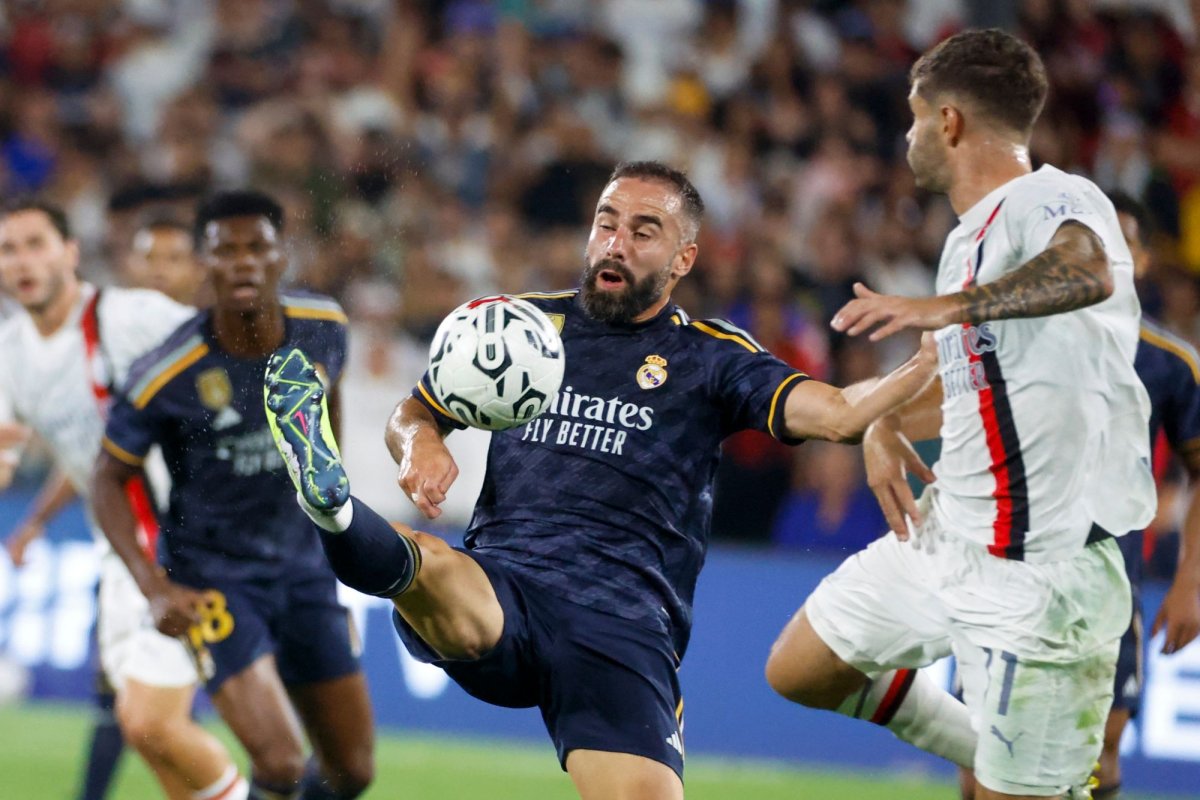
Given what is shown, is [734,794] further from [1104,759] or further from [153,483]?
[153,483]

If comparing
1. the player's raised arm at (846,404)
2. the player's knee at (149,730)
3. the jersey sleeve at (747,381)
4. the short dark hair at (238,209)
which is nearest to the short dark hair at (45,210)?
the short dark hair at (238,209)

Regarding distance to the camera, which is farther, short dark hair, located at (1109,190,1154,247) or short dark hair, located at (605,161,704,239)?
short dark hair, located at (1109,190,1154,247)

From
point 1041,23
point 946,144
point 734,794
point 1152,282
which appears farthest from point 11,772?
point 1041,23

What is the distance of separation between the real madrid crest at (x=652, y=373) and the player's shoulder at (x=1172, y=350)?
7.21 ft

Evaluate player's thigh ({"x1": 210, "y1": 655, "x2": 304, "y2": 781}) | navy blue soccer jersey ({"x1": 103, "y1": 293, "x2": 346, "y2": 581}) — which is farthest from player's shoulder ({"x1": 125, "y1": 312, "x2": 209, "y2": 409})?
player's thigh ({"x1": 210, "y1": 655, "x2": 304, "y2": 781})

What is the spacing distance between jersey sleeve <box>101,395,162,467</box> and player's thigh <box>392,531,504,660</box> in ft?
6.32

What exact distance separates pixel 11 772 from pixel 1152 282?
6.62 meters

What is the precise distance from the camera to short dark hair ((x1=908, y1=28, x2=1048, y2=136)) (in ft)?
16.1

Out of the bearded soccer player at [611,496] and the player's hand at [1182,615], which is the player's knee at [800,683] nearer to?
the bearded soccer player at [611,496]

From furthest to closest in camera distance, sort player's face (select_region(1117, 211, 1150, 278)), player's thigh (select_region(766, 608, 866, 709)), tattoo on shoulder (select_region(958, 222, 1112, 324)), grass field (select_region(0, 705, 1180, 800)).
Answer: grass field (select_region(0, 705, 1180, 800)) → player's face (select_region(1117, 211, 1150, 278)) → player's thigh (select_region(766, 608, 866, 709)) → tattoo on shoulder (select_region(958, 222, 1112, 324))

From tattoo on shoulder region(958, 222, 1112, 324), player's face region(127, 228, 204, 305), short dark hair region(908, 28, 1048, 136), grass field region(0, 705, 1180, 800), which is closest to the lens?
tattoo on shoulder region(958, 222, 1112, 324)

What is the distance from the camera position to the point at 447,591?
449 centimetres

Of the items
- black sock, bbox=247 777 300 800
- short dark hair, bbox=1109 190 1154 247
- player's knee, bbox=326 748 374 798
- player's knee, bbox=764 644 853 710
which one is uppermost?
short dark hair, bbox=1109 190 1154 247

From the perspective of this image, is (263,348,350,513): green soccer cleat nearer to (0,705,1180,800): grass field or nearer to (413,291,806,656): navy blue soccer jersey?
(413,291,806,656): navy blue soccer jersey
